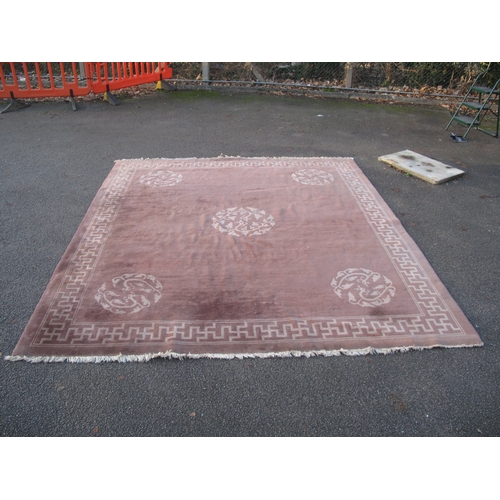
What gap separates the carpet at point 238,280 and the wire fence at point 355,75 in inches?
160

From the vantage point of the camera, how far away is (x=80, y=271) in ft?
9.05

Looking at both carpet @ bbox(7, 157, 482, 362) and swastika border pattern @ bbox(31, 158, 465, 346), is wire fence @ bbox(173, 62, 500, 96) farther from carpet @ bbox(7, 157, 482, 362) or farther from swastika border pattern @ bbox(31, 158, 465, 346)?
swastika border pattern @ bbox(31, 158, 465, 346)

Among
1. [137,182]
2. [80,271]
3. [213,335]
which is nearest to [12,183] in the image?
[137,182]

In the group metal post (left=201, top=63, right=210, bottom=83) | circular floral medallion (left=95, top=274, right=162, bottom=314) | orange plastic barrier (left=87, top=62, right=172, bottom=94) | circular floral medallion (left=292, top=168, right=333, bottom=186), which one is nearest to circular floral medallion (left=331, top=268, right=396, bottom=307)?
circular floral medallion (left=95, top=274, right=162, bottom=314)

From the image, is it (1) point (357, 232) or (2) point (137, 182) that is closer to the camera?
(1) point (357, 232)

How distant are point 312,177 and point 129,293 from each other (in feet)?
7.66

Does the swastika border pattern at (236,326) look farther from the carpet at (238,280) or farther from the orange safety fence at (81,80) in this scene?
the orange safety fence at (81,80)

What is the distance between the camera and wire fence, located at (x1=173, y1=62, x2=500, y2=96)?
684cm

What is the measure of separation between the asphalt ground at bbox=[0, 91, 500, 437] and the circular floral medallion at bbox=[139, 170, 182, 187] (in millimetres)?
479

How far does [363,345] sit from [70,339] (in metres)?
1.60

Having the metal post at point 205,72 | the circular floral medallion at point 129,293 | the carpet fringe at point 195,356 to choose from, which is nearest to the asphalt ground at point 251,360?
the carpet fringe at point 195,356

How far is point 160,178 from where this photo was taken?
405 cm

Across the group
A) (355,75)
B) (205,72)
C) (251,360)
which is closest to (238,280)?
(251,360)
